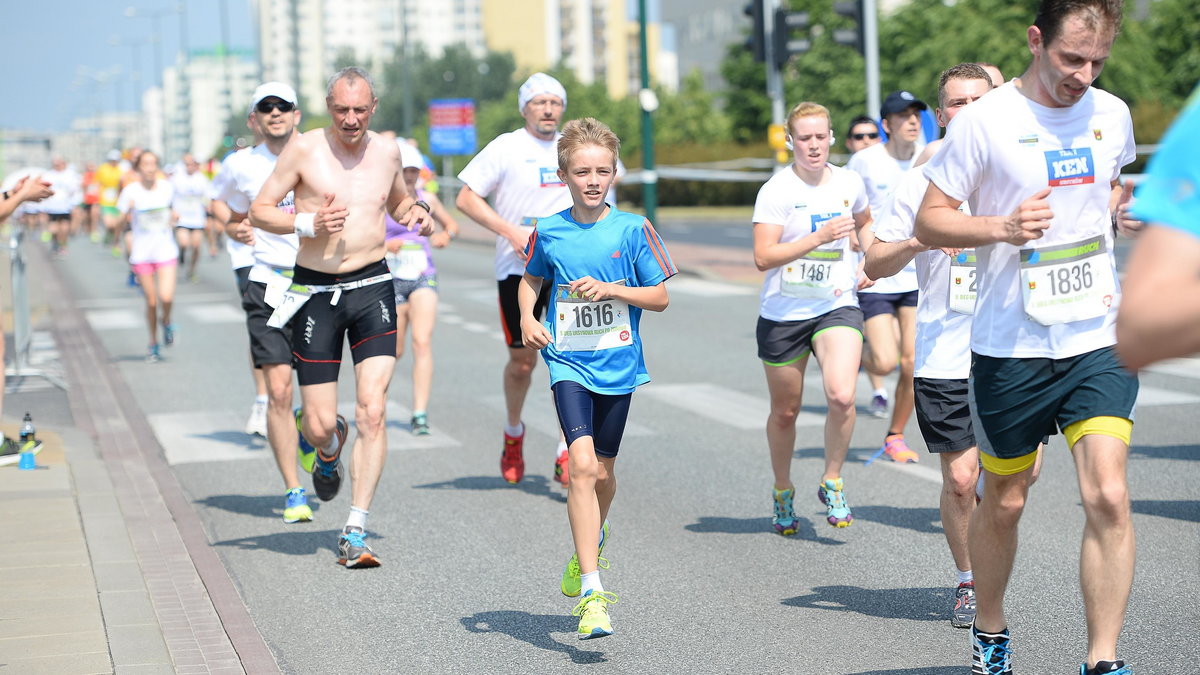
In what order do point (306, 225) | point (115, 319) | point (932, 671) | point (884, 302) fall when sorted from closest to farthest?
point (932, 671), point (306, 225), point (884, 302), point (115, 319)

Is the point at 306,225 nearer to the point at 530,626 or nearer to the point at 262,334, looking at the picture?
the point at 262,334

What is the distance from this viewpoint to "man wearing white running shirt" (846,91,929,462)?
9.12 meters

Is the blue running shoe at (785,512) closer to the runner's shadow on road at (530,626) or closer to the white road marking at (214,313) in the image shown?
the runner's shadow on road at (530,626)

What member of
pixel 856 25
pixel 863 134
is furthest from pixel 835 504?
pixel 856 25

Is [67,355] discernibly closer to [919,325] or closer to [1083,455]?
[919,325]

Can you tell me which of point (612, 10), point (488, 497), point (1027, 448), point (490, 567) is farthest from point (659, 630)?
point (612, 10)

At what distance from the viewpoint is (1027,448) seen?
4.52 m

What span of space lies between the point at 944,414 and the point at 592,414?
1.25 metres

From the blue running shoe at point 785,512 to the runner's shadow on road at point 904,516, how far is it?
480mm

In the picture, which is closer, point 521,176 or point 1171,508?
point 1171,508

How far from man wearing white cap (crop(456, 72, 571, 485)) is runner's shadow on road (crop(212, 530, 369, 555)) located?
4.80ft

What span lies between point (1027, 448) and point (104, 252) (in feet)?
124

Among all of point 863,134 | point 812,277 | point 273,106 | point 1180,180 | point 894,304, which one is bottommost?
point 894,304

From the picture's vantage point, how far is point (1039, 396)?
447 cm
